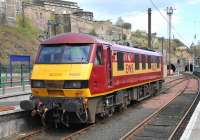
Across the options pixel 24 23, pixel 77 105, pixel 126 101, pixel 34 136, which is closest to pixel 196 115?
pixel 126 101

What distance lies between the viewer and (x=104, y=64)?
18.1 meters

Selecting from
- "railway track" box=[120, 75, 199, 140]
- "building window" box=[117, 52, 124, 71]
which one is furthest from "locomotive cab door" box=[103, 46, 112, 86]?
"railway track" box=[120, 75, 199, 140]

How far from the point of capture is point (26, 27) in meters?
92.2

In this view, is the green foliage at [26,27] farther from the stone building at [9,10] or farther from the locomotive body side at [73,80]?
the locomotive body side at [73,80]

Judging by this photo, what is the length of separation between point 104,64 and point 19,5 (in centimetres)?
A: 7819

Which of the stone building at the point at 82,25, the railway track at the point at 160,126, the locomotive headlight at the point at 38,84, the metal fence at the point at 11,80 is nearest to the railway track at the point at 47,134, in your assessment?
the locomotive headlight at the point at 38,84

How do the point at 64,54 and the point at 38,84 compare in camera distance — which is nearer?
the point at 38,84

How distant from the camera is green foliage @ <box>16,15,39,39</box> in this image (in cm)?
8981

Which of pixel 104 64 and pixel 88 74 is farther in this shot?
pixel 104 64

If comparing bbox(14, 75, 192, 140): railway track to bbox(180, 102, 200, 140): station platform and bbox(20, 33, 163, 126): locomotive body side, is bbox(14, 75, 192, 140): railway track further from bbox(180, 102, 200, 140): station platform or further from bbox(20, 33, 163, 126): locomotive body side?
bbox(180, 102, 200, 140): station platform

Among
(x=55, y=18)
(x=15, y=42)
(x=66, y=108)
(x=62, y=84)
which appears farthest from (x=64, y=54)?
(x=55, y=18)

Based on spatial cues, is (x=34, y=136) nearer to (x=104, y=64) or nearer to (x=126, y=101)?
(x=104, y=64)

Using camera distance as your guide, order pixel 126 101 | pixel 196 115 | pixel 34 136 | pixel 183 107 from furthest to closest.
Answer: pixel 183 107, pixel 126 101, pixel 196 115, pixel 34 136

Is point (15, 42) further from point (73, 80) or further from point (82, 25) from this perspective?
point (73, 80)
